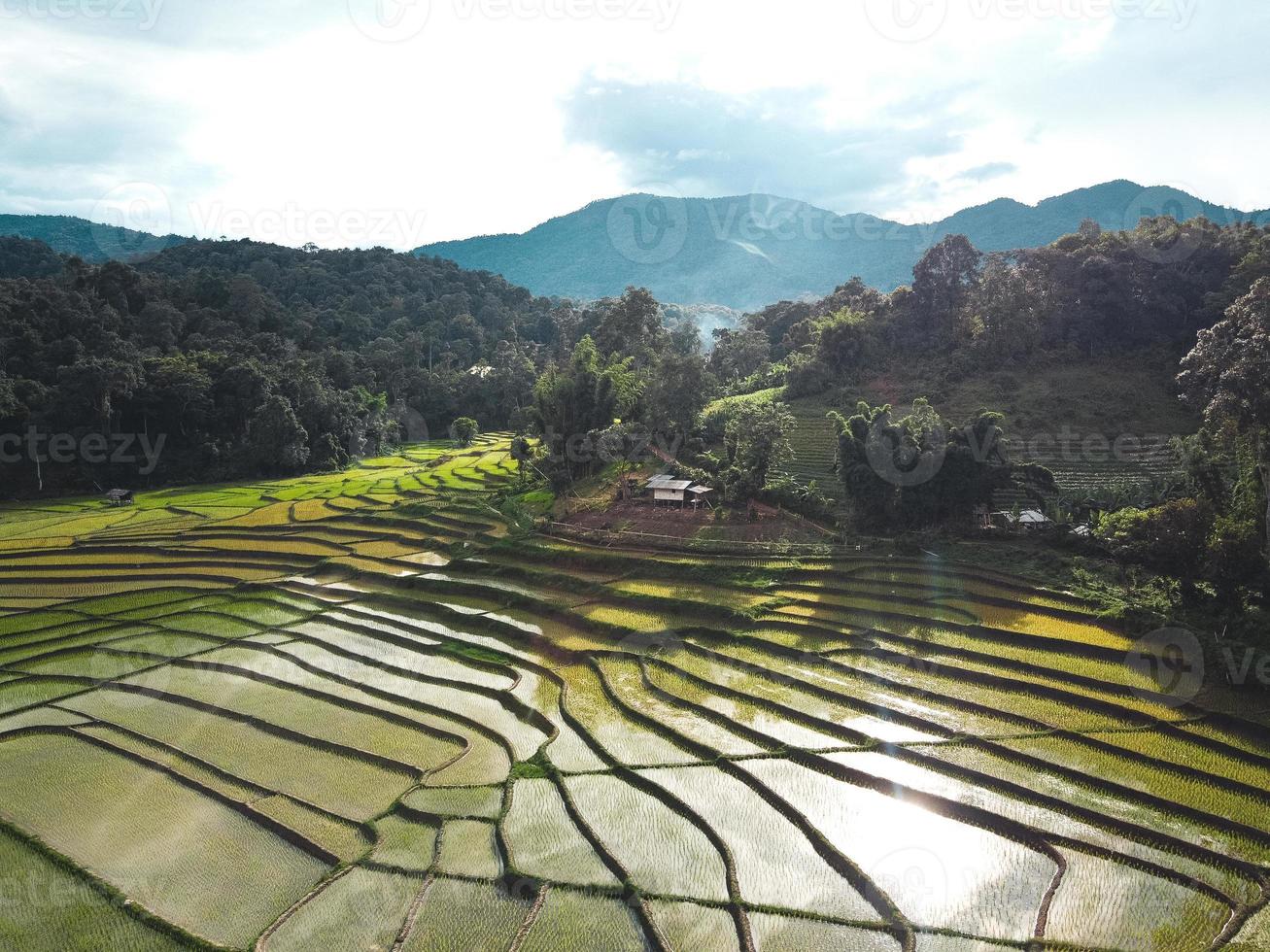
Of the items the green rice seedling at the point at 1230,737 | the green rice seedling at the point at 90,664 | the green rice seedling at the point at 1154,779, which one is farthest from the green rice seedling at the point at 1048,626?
the green rice seedling at the point at 90,664

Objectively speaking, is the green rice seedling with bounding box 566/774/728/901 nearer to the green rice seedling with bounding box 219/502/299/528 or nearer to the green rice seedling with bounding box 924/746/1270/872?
the green rice seedling with bounding box 924/746/1270/872

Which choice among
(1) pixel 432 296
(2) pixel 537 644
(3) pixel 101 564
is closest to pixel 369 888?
(2) pixel 537 644

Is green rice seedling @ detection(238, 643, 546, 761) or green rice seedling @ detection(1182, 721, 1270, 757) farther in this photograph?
green rice seedling @ detection(238, 643, 546, 761)

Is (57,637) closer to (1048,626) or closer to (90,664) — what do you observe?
(90,664)

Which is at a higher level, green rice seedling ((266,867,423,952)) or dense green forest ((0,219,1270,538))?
dense green forest ((0,219,1270,538))

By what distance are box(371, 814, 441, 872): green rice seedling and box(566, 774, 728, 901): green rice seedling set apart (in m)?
2.48

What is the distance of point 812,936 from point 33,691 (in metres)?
19.0

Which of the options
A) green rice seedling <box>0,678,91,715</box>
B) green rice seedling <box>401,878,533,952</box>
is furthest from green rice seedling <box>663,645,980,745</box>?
green rice seedling <box>0,678,91,715</box>

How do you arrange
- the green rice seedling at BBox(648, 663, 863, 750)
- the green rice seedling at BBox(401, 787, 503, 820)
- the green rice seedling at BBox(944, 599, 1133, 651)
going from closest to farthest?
1. the green rice seedling at BBox(401, 787, 503, 820)
2. the green rice seedling at BBox(648, 663, 863, 750)
3. the green rice seedling at BBox(944, 599, 1133, 651)

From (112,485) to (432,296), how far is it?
178 feet

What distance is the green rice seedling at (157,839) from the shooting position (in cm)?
1098

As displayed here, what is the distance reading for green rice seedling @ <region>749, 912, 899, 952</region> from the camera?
945 centimetres

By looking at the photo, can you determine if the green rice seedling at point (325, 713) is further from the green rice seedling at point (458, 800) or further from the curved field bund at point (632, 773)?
the green rice seedling at point (458, 800)

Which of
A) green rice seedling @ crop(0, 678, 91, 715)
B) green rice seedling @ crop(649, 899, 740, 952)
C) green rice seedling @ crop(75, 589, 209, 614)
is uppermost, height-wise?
green rice seedling @ crop(75, 589, 209, 614)
